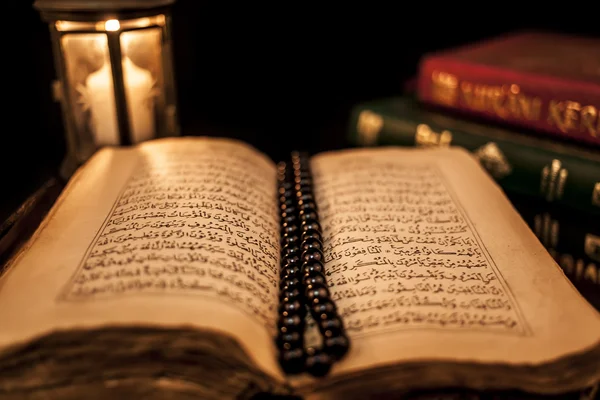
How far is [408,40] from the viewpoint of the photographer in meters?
1.32

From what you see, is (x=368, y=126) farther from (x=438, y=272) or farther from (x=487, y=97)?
(x=438, y=272)

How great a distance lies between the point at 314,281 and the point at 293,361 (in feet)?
0.34

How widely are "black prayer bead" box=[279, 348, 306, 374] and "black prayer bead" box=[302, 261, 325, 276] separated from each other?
4.4 inches

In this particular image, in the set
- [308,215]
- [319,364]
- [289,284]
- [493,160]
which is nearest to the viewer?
[319,364]

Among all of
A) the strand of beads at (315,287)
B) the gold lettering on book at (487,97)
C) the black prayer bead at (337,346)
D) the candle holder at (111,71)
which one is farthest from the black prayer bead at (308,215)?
the gold lettering on book at (487,97)

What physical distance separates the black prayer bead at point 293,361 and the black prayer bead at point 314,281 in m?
0.09

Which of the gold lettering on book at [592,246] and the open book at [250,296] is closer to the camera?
the open book at [250,296]

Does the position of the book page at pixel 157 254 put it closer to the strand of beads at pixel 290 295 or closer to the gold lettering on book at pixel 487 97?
the strand of beads at pixel 290 295

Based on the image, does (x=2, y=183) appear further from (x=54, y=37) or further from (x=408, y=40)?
(x=408, y=40)

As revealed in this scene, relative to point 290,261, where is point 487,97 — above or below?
above

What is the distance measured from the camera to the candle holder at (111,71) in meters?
0.75

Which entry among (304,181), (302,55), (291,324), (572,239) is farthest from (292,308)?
(302,55)

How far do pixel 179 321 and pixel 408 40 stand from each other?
3.42 feet

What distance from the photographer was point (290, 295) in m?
0.53
